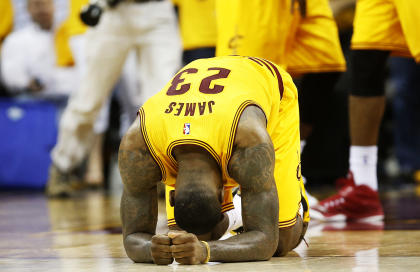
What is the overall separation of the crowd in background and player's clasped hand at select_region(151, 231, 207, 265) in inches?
128

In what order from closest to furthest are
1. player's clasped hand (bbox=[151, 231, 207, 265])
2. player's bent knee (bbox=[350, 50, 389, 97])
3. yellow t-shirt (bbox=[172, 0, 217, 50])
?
player's clasped hand (bbox=[151, 231, 207, 265]), player's bent knee (bbox=[350, 50, 389, 97]), yellow t-shirt (bbox=[172, 0, 217, 50])

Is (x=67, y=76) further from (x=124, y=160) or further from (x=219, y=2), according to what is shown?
(x=124, y=160)

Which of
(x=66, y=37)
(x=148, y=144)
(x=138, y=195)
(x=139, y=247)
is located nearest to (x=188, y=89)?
(x=148, y=144)

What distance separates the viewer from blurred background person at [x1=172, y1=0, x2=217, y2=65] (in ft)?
17.9

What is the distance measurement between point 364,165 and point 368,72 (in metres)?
0.47

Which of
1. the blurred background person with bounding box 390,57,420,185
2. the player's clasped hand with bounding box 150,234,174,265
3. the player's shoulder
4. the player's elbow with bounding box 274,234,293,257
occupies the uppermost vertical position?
the player's shoulder

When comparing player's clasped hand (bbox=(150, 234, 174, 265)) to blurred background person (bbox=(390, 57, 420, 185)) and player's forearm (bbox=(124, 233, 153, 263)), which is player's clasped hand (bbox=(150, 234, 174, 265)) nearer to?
player's forearm (bbox=(124, 233, 153, 263))

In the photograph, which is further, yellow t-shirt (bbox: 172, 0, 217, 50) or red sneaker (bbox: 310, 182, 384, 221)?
yellow t-shirt (bbox: 172, 0, 217, 50)

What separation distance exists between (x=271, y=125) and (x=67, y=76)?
18.4 feet

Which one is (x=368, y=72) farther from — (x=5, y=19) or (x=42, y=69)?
(x=42, y=69)

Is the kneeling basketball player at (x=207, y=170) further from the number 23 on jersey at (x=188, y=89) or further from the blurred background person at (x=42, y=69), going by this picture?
the blurred background person at (x=42, y=69)

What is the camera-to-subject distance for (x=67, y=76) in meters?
8.03

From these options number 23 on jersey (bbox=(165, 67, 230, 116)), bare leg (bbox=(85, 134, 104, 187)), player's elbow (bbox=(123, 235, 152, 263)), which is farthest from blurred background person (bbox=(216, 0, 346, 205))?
bare leg (bbox=(85, 134, 104, 187))

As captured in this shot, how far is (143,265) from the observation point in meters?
2.44
